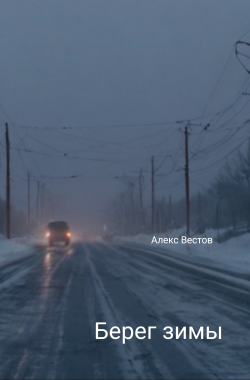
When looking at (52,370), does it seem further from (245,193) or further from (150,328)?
(245,193)

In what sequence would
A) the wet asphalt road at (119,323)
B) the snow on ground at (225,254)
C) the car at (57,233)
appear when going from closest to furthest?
the wet asphalt road at (119,323)
the snow on ground at (225,254)
the car at (57,233)

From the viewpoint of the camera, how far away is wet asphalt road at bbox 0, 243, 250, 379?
880 cm

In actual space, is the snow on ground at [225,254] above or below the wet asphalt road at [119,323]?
above

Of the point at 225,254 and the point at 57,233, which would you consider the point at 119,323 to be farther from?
the point at 57,233

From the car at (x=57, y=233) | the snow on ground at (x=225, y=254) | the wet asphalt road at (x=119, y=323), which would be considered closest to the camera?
the wet asphalt road at (x=119, y=323)

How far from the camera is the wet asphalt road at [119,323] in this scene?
880 cm

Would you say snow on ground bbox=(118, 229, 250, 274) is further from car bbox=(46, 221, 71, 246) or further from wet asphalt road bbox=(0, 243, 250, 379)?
car bbox=(46, 221, 71, 246)

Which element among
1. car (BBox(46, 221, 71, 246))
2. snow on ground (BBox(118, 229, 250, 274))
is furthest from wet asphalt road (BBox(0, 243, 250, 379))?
car (BBox(46, 221, 71, 246))

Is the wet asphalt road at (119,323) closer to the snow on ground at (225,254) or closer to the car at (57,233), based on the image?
the snow on ground at (225,254)

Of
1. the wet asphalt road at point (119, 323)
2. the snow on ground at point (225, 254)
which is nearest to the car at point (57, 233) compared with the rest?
the snow on ground at point (225, 254)

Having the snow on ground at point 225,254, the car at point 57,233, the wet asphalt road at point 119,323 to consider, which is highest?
the car at point 57,233

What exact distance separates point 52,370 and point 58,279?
42.4 feet

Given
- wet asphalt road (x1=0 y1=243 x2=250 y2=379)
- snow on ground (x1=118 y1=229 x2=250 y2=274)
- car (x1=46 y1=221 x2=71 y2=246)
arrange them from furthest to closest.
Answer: car (x1=46 y1=221 x2=71 y2=246)
snow on ground (x1=118 y1=229 x2=250 y2=274)
wet asphalt road (x1=0 y1=243 x2=250 y2=379)

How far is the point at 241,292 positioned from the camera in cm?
1722
